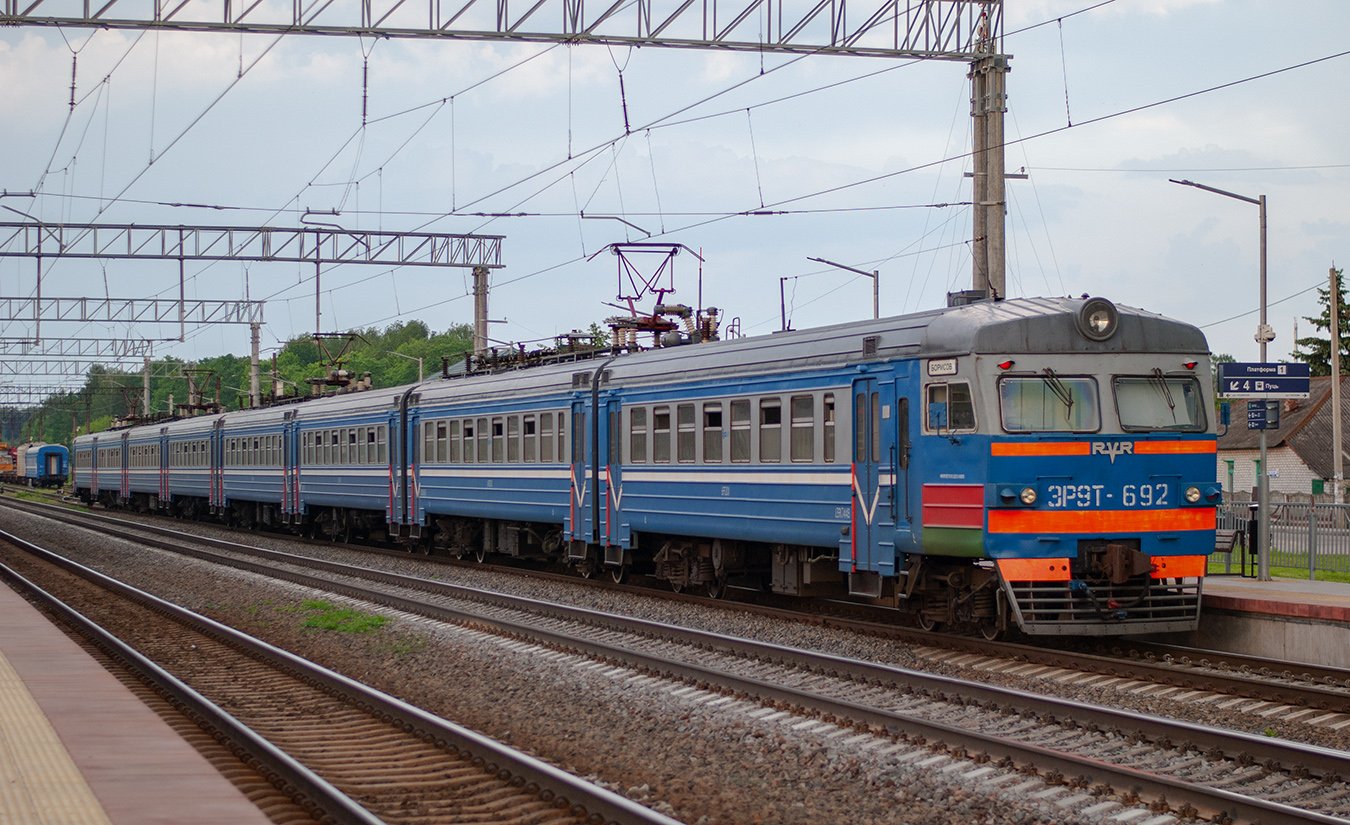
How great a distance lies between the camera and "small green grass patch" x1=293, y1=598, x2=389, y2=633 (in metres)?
17.7

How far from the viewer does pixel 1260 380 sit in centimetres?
1753

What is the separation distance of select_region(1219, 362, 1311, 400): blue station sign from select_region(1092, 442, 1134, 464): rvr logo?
145 inches

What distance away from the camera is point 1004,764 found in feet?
30.7

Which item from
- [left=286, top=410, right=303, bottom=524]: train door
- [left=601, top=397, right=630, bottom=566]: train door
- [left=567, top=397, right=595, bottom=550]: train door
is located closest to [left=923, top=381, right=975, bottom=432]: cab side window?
[left=601, top=397, right=630, bottom=566]: train door

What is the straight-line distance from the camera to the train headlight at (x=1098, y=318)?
568 inches

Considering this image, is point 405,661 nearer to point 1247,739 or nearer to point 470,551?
point 1247,739

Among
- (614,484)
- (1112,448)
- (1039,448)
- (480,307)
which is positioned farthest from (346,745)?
(480,307)

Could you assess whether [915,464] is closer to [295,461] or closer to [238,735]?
[238,735]

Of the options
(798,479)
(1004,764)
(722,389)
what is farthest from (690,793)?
(722,389)

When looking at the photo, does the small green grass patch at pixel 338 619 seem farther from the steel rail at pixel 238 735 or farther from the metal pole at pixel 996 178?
the metal pole at pixel 996 178

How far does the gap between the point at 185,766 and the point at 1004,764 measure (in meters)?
4.96

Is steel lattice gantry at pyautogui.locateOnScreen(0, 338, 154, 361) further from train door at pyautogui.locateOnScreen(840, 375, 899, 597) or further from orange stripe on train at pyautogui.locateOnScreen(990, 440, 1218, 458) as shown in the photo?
orange stripe on train at pyautogui.locateOnScreen(990, 440, 1218, 458)

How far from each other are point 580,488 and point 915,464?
8.56 meters

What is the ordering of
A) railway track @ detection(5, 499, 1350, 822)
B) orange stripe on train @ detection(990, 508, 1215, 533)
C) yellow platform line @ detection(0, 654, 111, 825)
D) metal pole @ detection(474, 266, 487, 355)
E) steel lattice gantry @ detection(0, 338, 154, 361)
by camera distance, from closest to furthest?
yellow platform line @ detection(0, 654, 111, 825)
railway track @ detection(5, 499, 1350, 822)
orange stripe on train @ detection(990, 508, 1215, 533)
metal pole @ detection(474, 266, 487, 355)
steel lattice gantry @ detection(0, 338, 154, 361)
